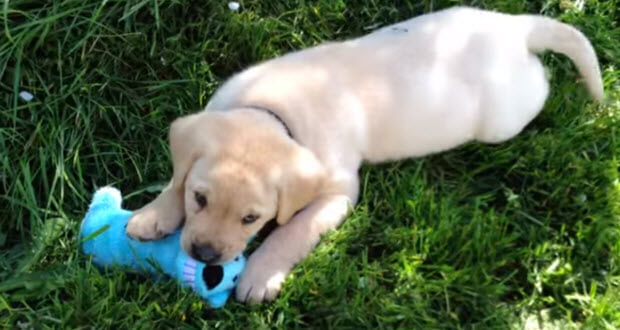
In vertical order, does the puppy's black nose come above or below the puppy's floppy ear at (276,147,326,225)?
below

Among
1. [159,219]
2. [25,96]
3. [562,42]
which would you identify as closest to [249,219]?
[159,219]

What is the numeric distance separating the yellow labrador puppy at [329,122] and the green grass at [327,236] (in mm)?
117

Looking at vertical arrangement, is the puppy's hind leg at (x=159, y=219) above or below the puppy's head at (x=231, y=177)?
→ below

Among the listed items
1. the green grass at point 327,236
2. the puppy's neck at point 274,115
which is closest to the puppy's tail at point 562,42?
the green grass at point 327,236

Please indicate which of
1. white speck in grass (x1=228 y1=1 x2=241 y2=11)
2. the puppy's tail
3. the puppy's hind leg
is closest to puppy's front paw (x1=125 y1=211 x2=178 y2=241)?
the puppy's hind leg

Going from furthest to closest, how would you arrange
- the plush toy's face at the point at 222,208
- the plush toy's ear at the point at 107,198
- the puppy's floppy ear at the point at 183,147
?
the plush toy's ear at the point at 107,198, the puppy's floppy ear at the point at 183,147, the plush toy's face at the point at 222,208

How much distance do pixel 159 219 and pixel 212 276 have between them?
287 millimetres

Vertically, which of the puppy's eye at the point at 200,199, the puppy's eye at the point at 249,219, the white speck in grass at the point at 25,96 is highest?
the white speck in grass at the point at 25,96

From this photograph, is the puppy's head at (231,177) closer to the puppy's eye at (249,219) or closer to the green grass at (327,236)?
the puppy's eye at (249,219)

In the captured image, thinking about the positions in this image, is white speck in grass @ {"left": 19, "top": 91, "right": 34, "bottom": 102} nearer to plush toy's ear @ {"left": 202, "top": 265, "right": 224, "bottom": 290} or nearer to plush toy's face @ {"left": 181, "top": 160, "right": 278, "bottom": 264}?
plush toy's face @ {"left": 181, "top": 160, "right": 278, "bottom": 264}

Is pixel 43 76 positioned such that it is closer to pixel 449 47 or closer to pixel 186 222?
pixel 186 222

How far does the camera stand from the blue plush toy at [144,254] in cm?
280

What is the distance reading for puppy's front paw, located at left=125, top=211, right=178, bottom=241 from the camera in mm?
2850

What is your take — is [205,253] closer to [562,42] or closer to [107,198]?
[107,198]
